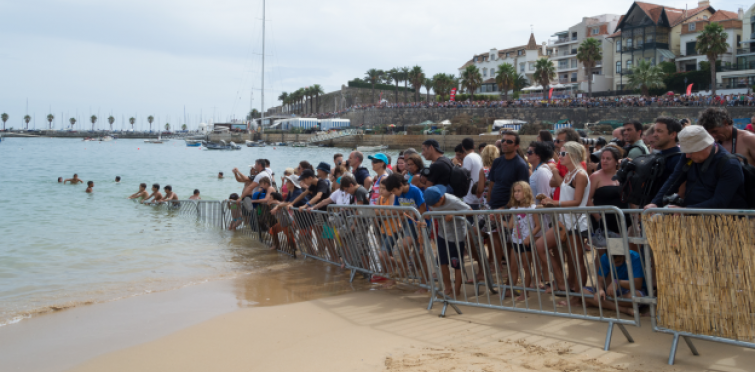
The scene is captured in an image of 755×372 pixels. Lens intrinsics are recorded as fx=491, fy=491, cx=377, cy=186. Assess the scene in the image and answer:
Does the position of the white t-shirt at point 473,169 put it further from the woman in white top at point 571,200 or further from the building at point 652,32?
the building at point 652,32

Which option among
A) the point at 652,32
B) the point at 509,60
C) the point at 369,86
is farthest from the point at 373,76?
the point at 652,32

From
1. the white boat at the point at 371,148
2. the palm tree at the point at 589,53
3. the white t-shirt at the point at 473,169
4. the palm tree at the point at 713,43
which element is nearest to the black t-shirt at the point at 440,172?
the white t-shirt at the point at 473,169

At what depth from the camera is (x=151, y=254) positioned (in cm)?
916

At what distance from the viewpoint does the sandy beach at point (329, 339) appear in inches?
142

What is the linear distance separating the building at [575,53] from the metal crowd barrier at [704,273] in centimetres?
6648

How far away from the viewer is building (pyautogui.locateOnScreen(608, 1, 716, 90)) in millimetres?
58031

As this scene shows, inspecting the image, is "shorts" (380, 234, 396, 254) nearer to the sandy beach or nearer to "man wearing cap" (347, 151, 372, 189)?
the sandy beach

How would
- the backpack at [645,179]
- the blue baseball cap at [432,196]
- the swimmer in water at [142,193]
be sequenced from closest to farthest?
1. the backpack at [645,179]
2. the blue baseball cap at [432,196]
3. the swimmer in water at [142,193]

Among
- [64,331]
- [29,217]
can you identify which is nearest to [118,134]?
[29,217]

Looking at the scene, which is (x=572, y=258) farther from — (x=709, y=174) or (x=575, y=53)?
(x=575, y=53)

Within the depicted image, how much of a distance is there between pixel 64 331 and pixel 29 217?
42.6ft

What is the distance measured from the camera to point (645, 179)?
414cm

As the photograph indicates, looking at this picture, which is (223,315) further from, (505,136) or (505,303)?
(505,136)

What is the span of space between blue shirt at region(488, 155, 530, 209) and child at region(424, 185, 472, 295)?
0.77m
